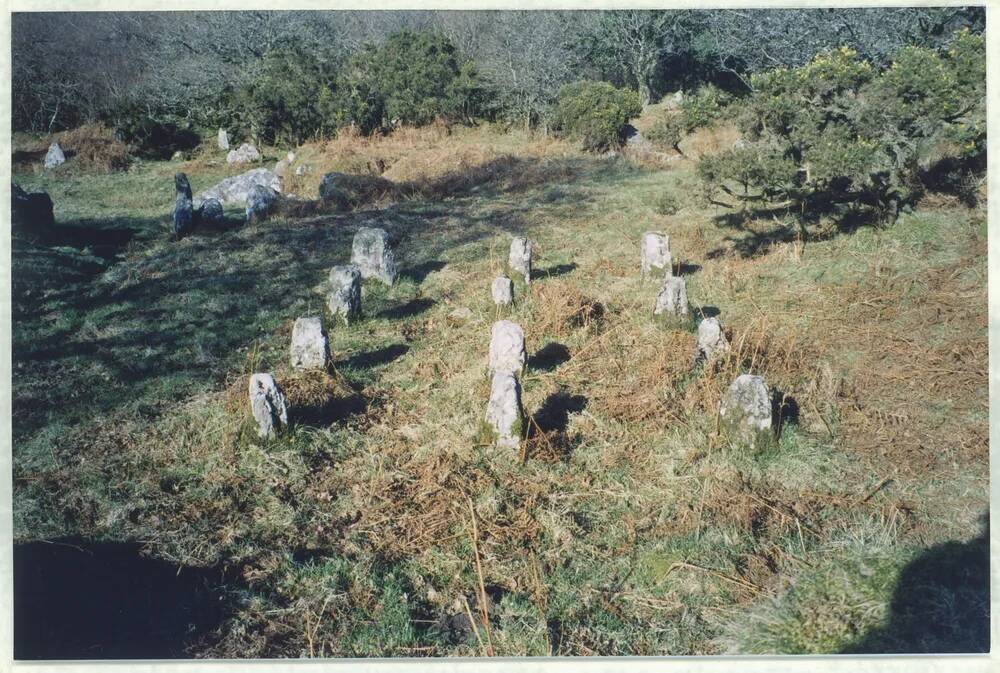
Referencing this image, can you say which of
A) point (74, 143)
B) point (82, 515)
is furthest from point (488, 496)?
point (74, 143)

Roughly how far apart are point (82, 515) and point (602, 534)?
374cm

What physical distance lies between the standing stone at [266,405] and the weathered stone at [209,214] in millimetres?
8852

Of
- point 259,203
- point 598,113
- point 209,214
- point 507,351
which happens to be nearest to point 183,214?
point 209,214

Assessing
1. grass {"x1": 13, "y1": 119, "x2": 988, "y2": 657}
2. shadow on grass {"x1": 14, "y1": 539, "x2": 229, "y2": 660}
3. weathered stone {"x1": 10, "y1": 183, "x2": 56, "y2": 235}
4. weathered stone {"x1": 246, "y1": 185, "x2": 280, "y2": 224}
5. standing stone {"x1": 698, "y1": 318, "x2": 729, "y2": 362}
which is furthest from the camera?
weathered stone {"x1": 246, "y1": 185, "x2": 280, "y2": 224}

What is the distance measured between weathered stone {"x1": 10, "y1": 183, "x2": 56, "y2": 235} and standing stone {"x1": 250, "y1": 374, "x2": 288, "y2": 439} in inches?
389

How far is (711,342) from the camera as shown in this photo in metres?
7.32

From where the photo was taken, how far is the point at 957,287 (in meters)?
8.38

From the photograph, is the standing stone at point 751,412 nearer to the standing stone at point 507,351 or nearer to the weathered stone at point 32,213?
the standing stone at point 507,351

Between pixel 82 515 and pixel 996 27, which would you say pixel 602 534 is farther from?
pixel 996 27

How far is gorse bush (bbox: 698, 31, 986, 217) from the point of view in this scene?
8.95 m

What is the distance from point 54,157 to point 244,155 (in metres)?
5.40

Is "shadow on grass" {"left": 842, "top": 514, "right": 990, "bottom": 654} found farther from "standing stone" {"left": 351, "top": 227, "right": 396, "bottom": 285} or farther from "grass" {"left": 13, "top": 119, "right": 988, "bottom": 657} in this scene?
"standing stone" {"left": 351, "top": 227, "right": 396, "bottom": 285}

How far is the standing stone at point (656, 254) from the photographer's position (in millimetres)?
10094

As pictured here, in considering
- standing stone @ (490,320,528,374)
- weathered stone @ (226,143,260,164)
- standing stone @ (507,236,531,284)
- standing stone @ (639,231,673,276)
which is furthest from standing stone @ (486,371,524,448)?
weathered stone @ (226,143,260,164)
